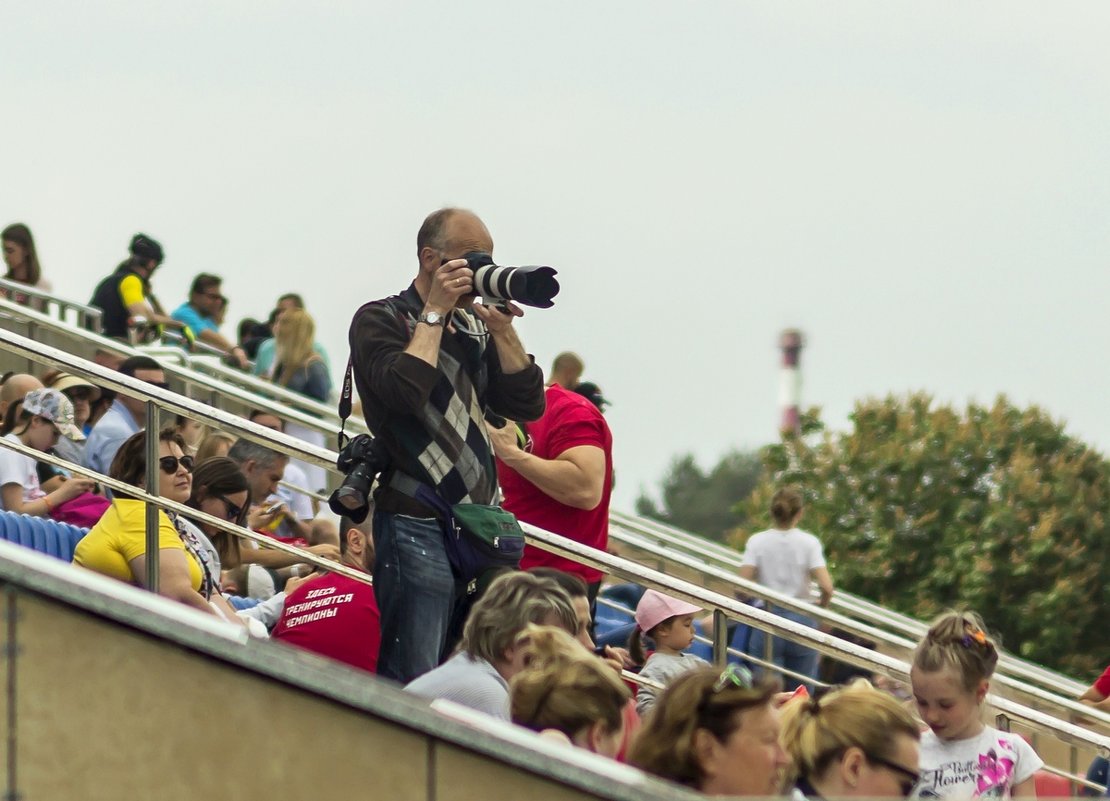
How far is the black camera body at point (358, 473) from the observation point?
591cm

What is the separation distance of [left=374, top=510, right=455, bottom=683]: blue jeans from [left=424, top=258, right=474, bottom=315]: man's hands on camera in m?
0.59

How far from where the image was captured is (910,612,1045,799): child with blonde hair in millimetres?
5938

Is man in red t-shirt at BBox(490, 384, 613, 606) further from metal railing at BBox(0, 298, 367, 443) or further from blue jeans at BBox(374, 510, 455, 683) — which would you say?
metal railing at BBox(0, 298, 367, 443)

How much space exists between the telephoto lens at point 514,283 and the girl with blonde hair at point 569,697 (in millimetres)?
1183

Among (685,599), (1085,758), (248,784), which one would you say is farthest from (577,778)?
(1085,758)

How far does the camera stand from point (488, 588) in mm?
5754

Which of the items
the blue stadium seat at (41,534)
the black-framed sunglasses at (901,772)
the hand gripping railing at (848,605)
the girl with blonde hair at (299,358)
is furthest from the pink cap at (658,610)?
the girl with blonde hair at (299,358)

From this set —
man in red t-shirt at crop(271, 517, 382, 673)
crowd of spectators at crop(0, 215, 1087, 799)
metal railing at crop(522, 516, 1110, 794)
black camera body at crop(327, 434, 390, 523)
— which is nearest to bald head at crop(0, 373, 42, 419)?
crowd of spectators at crop(0, 215, 1087, 799)

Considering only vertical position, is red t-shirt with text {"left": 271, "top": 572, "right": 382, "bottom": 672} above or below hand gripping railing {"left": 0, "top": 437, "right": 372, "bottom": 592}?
below

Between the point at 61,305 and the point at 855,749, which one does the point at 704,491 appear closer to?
the point at 61,305

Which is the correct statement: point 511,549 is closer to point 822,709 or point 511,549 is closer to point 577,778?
point 822,709

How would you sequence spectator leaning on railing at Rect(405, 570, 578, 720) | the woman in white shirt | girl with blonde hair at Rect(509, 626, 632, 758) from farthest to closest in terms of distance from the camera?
the woman in white shirt → spectator leaning on railing at Rect(405, 570, 578, 720) → girl with blonde hair at Rect(509, 626, 632, 758)

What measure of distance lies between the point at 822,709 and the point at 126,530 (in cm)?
285

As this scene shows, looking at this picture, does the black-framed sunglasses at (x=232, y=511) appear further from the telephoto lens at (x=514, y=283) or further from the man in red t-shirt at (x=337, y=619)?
the telephoto lens at (x=514, y=283)
